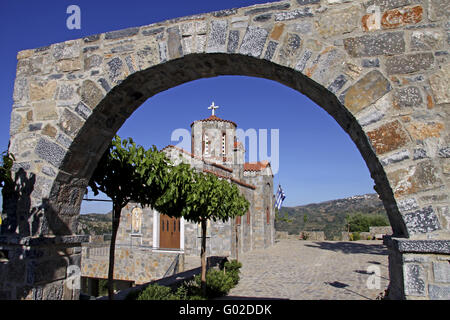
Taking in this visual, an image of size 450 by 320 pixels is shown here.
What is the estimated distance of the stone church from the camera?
13.3 metres

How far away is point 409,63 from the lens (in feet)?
7.46

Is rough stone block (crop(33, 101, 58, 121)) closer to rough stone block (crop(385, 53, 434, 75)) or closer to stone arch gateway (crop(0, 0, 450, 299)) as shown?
stone arch gateway (crop(0, 0, 450, 299))

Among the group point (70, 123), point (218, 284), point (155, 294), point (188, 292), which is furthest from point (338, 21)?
point (218, 284)

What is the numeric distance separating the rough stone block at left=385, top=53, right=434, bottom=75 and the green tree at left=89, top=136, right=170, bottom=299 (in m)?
3.22

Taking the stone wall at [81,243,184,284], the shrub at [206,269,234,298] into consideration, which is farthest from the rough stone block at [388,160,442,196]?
the stone wall at [81,243,184,284]

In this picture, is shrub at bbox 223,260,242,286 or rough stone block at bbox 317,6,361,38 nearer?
rough stone block at bbox 317,6,361,38

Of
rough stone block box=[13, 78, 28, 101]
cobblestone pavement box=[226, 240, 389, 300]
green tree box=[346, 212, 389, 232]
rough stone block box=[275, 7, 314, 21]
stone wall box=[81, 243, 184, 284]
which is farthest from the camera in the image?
green tree box=[346, 212, 389, 232]

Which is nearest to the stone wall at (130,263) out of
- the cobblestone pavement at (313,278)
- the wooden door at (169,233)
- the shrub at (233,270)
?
the wooden door at (169,233)

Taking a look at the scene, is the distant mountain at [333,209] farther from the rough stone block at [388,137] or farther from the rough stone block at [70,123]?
the rough stone block at [388,137]

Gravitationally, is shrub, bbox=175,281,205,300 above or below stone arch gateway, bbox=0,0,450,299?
below

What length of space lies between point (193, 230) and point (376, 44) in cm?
1264

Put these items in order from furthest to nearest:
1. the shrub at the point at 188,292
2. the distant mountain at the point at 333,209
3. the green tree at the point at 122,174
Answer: the distant mountain at the point at 333,209
the shrub at the point at 188,292
the green tree at the point at 122,174

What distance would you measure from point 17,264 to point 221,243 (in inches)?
418

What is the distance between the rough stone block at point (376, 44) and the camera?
2318 mm
